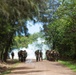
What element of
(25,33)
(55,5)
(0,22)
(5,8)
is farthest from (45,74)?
(55,5)

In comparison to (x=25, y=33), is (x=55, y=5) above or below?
above

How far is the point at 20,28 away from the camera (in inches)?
1850

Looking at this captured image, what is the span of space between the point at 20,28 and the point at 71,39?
7.25 metres

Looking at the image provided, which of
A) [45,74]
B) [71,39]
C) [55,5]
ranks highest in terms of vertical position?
[55,5]

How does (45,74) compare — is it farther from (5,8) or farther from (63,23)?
(63,23)

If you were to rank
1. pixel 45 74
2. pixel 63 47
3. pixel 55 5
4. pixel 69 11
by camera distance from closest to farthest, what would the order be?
pixel 45 74, pixel 69 11, pixel 63 47, pixel 55 5

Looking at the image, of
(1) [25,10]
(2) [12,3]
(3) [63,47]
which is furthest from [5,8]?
(3) [63,47]

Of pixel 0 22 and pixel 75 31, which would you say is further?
pixel 75 31

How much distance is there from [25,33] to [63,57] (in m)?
15.4

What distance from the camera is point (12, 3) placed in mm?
29781

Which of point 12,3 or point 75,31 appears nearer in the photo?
point 12,3

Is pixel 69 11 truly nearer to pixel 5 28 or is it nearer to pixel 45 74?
pixel 5 28

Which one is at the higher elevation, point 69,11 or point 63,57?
point 69,11

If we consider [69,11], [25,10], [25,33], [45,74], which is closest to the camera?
[45,74]
